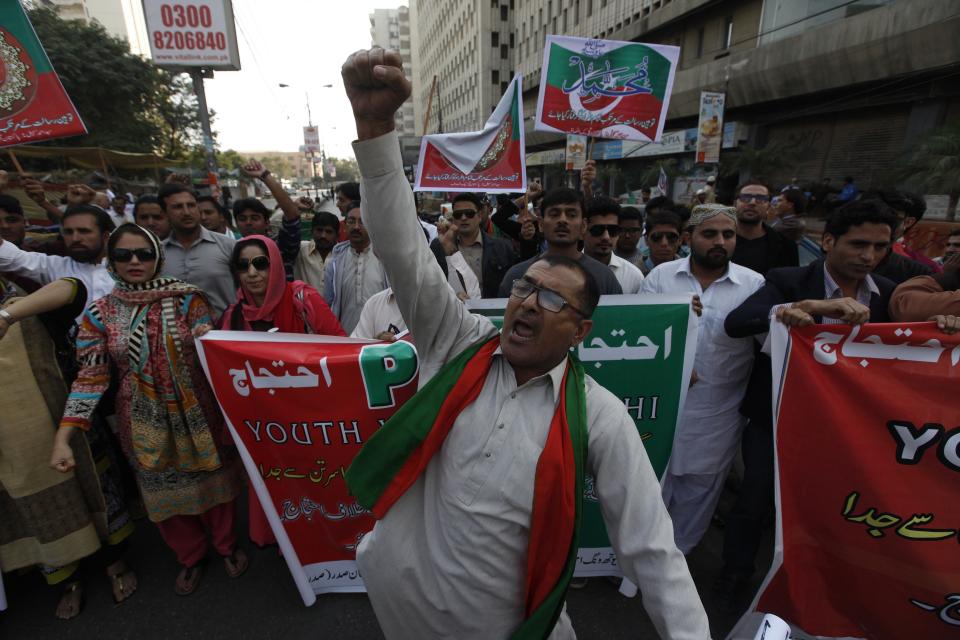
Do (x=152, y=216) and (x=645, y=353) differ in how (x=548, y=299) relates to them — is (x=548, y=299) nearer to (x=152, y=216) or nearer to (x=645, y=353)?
(x=645, y=353)

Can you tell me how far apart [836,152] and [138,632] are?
2040cm

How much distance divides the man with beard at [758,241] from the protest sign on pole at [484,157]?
5.95 feet

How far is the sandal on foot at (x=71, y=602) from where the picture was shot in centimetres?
253

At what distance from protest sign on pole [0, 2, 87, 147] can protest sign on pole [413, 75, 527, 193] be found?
2940 millimetres

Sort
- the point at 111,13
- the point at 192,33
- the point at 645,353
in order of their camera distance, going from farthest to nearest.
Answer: the point at 111,13, the point at 192,33, the point at 645,353

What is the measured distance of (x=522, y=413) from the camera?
1414 millimetres

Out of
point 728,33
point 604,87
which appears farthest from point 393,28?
→ point 604,87

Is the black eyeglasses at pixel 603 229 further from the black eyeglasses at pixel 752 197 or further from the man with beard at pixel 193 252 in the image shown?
the man with beard at pixel 193 252

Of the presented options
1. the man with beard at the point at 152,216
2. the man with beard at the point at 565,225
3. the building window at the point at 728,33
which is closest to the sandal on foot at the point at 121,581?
the man with beard at the point at 152,216

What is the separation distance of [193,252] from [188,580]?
218 cm

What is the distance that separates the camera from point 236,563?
280cm

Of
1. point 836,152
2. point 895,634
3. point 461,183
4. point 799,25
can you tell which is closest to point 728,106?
point 799,25

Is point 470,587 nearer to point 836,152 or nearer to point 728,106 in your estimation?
point 836,152

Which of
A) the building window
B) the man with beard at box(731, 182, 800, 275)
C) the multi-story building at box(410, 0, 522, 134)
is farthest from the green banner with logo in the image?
the multi-story building at box(410, 0, 522, 134)
